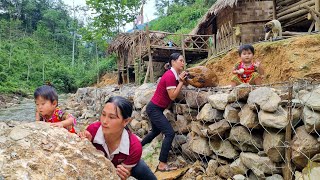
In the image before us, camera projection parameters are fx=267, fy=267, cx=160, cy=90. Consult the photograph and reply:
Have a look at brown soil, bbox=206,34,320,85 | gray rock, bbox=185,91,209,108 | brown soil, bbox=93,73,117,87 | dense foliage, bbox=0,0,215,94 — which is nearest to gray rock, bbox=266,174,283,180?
gray rock, bbox=185,91,209,108

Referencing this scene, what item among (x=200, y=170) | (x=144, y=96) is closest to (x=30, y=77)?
(x=144, y=96)

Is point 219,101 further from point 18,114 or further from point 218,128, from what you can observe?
point 18,114

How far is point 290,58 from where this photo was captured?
17.4 ft

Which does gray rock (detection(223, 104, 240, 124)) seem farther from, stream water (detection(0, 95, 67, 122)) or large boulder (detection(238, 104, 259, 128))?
stream water (detection(0, 95, 67, 122))

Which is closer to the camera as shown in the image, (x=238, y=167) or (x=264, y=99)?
(x=264, y=99)

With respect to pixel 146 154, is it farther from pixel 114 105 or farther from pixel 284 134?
pixel 114 105

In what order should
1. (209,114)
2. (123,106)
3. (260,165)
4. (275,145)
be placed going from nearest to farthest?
(123,106) < (275,145) < (260,165) < (209,114)

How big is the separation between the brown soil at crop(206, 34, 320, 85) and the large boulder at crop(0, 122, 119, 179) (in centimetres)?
446

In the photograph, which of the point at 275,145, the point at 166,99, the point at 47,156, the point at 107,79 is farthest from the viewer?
the point at 107,79

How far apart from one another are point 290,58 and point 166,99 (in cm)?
294

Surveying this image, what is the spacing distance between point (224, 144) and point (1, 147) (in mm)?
2629

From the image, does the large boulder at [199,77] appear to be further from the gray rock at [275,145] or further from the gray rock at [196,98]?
the gray rock at [275,145]

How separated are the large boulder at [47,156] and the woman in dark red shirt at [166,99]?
89.5 inches

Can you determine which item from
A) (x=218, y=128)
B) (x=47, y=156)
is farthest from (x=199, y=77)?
(x=47, y=156)
